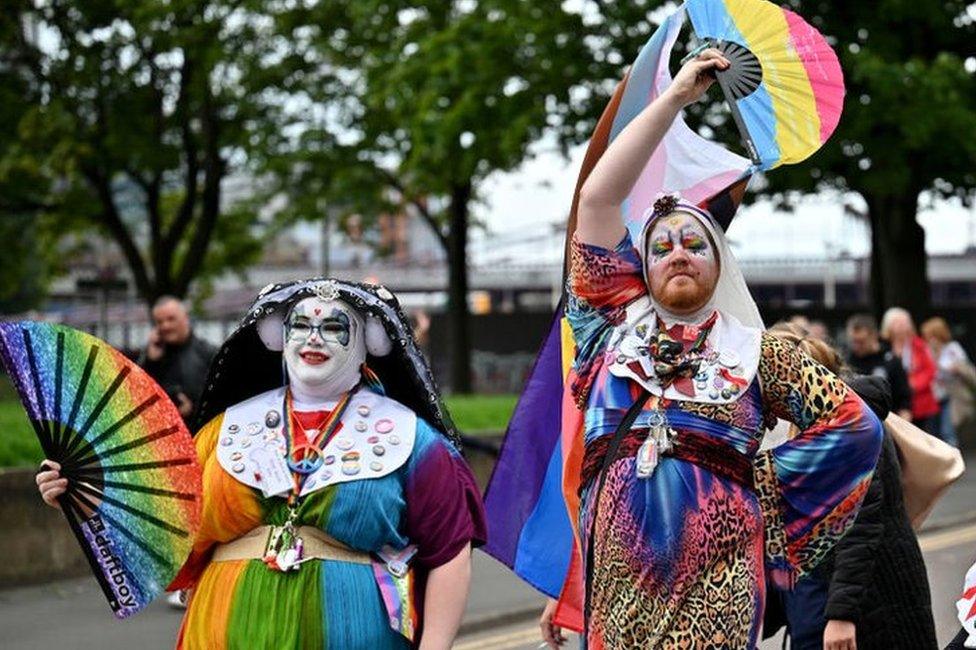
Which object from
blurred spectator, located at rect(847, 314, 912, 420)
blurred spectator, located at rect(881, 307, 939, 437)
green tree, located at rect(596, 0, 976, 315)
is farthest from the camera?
green tree, located at rect(596, 0, 976, 315)

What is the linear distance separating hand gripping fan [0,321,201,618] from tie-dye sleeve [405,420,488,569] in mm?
513

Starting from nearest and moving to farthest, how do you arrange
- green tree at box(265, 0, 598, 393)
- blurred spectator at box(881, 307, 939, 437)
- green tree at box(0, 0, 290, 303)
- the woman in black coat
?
→ the woman in black coat → blurred spectator at box(881, 307, 939, 437) → green tree at box(265, 0, 598, 393) → green tree at box(0, 0, 290, 303)

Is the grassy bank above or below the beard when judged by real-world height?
below

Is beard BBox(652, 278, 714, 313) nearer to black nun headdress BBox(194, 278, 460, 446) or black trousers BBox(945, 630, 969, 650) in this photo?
black nun headdress BBox(194, 278, 460, 446)

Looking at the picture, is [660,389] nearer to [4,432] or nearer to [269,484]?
[269,484]

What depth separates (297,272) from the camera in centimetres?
8069

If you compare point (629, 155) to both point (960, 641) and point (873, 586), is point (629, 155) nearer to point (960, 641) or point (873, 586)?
point (960, 641)

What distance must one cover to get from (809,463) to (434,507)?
1.01m

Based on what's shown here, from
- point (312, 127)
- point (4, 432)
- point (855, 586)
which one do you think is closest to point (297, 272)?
point (312, 127)

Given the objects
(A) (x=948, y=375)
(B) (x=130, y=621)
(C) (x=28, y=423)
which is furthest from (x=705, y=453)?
(A) (x=948, y=375)

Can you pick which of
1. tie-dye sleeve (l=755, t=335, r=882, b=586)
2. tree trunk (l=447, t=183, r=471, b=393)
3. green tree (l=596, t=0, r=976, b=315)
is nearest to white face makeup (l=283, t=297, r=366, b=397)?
tie-dye sleeve (l=755, t=335, r=882, b=586)

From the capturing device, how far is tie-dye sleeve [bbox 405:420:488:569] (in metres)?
4.55

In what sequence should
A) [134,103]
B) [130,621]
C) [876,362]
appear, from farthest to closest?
1. [134,103]
2. [876,362]
3. [130,621]

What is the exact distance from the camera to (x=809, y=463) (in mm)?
4875
